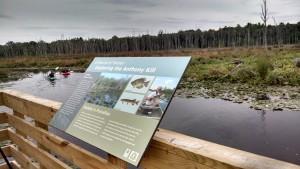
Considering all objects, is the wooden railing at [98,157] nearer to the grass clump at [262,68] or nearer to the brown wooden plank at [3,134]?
the brown wooden plank at [3,134]

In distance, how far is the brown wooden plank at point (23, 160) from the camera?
3421 mm

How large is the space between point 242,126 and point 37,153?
8.06 m

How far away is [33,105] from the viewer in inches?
117

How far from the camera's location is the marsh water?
7965mm

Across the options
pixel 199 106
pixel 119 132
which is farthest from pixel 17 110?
pixel 199 106

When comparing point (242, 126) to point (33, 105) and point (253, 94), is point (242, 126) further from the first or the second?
point (33, 105)

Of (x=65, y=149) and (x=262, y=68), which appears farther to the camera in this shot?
(x=262, y=68)

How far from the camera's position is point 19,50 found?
4902 inches

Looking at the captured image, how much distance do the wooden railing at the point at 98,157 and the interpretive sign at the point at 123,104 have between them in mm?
137

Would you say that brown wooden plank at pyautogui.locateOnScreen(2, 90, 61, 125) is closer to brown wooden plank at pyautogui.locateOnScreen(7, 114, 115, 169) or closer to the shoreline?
brown wooden plank at pyautogui.locateOnScreen(7, 114, 115, 169)

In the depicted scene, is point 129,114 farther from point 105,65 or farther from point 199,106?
point 199,106

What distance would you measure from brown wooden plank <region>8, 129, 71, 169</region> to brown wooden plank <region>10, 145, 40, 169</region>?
0.30 feet

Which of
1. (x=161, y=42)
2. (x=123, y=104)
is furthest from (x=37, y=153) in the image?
(x=161, y=42)

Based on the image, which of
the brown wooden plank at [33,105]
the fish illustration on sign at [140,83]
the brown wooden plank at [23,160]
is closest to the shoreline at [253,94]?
the brown wooden plank at [23,160]
